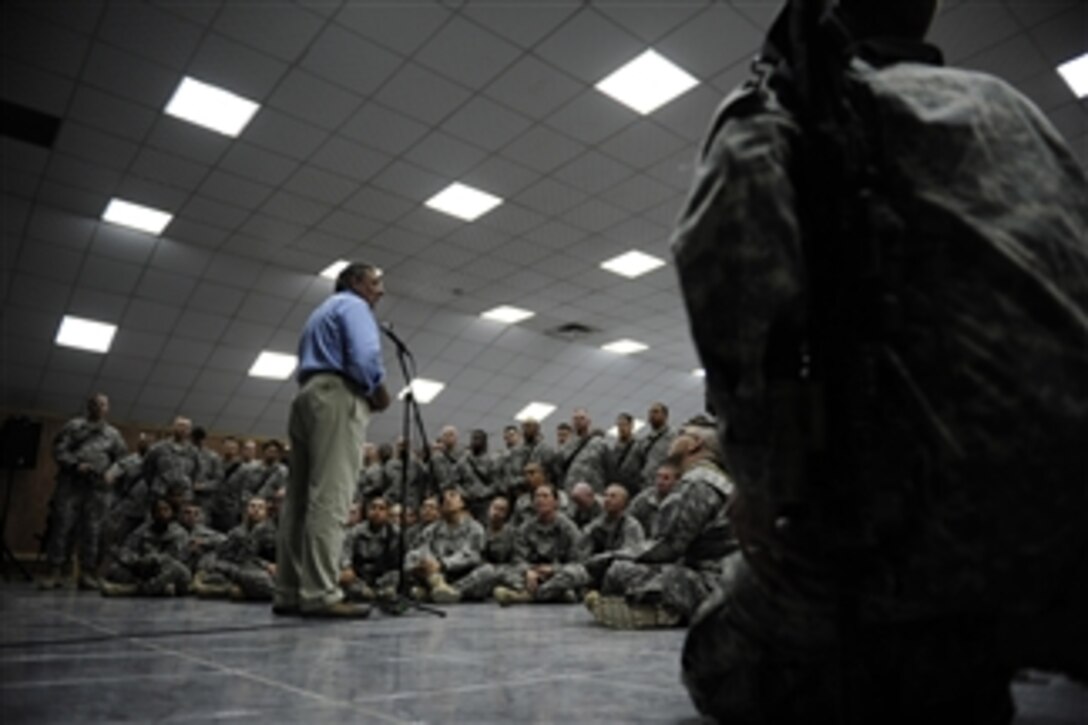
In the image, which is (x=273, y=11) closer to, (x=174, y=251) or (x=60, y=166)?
(x=60, y=166)

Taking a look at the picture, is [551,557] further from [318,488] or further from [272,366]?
[272,366]

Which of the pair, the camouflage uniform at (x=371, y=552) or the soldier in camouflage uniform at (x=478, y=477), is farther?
the soldier in camouflage uniform at (x=478, y=477)

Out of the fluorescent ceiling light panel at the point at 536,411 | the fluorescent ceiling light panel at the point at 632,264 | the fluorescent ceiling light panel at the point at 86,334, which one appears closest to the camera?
the fluorescent ceiling light panel at the point at 632,264

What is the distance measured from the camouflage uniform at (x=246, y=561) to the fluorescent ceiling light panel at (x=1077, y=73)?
6377 mm

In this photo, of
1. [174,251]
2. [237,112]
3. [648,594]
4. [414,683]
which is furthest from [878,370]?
[174,251]

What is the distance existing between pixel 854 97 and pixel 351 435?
8.36ft

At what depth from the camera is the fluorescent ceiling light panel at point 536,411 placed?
1228 cm

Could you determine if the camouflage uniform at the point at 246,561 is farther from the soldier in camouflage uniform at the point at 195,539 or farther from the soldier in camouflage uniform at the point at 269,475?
the soldier in camouflage uniform at the point at 269,475

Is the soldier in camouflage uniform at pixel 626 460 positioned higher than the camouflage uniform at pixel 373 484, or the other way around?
the soldier in camouflage uniform at pixel 626 460

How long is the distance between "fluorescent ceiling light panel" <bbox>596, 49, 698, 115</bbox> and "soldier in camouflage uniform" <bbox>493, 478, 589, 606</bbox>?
3.10 meters

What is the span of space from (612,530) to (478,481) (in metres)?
2.54

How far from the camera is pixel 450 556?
5516 millimetres

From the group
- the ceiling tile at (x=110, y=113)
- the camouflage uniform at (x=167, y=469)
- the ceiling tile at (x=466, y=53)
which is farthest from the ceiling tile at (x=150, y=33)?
the camouflage uniform at (x=167, y=469)

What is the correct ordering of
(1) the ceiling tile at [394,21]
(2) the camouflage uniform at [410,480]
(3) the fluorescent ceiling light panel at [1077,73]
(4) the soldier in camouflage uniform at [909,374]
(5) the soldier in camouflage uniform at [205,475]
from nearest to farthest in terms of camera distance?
(4) the soldier in camouflage uniform at [909,374], (1) the ceiling tile at [394,21], (3) the fluorescent ceiling light panel at [1077,73], (5) the soldier in camouflage uniform at [205,475], (2) the camouflage uniform at [410,480]
